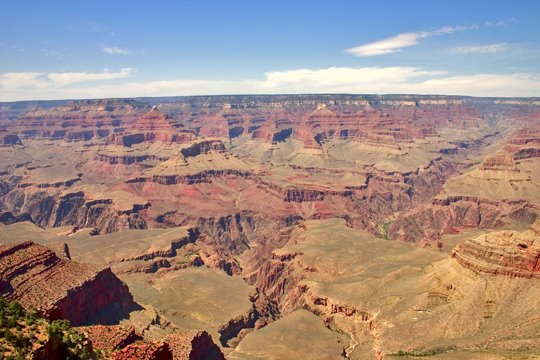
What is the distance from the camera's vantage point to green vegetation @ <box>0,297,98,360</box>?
106 ft

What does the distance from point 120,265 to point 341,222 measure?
8209cm

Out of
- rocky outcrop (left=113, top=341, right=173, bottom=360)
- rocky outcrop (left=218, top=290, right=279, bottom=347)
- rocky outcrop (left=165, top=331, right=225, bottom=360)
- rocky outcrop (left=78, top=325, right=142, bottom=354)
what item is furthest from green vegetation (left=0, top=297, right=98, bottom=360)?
rocky outcrop (left=218, top=290, right=279, bottom=347)

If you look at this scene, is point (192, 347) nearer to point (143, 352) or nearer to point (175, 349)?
point (175, 349)

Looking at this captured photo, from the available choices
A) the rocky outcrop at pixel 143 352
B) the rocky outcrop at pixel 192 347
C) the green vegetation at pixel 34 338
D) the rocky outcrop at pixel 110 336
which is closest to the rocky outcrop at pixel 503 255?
the rocky outcrop at pixel 192 347

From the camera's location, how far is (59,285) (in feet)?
260

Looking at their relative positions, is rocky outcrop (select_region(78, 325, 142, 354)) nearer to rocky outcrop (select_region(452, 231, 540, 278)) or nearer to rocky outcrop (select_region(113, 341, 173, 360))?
rocky outcrop (select_region(113, 341, 173, 360))

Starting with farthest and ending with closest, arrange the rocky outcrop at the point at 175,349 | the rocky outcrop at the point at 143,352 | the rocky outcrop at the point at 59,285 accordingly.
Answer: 1. the rocky outcrop at the point at 59,285
2. the rocky outcrop at the point at 175,349
3. the rocky outcrop at the point at 143,352

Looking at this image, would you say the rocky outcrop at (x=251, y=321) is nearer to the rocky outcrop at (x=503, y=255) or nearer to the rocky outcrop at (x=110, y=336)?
the rocky outcrop at (x=110, y=336)

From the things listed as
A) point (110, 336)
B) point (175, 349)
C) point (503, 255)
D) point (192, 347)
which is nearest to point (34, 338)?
point (110, 336)

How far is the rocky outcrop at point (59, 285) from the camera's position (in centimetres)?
7362

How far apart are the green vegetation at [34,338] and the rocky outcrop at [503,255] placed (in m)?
77.4

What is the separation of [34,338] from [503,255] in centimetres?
8353

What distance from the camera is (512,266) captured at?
87.6m

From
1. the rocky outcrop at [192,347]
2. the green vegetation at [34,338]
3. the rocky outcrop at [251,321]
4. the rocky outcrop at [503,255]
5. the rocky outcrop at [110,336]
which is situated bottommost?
the rocky outcrop at [251,321]
